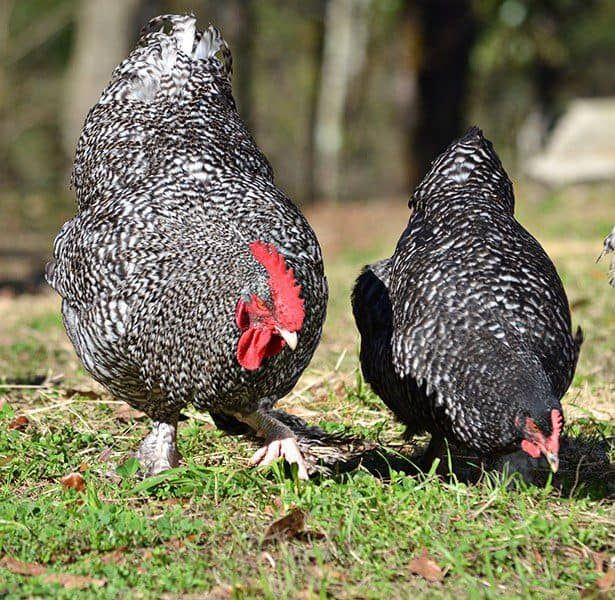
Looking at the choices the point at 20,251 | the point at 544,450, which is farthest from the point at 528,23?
the point at 544,450

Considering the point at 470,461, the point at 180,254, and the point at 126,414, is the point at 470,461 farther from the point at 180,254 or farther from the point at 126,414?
the point at 126,414

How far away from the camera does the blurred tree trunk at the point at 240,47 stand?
23109 mm

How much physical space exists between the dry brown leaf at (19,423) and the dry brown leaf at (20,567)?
1789 mm

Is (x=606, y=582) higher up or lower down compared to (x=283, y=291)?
lower down

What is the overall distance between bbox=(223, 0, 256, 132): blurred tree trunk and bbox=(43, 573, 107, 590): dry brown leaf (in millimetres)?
20000

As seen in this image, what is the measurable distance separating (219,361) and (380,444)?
1583mm

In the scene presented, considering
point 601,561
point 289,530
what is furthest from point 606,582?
point 289,530

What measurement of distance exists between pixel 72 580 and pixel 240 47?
21.0m

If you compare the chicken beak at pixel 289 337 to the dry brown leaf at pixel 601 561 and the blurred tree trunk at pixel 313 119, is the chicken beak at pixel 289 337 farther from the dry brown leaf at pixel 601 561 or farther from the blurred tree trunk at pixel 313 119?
the blurred tree trunk at pixel 313 119

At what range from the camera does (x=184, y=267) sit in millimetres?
4480

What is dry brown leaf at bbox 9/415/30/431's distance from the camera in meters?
5.52

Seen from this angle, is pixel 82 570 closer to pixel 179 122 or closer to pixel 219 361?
pixel 219 361

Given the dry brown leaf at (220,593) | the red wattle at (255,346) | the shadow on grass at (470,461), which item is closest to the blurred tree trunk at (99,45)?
the shadow on grass at (470,461)

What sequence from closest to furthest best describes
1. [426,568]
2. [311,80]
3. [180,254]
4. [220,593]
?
[220,593] → [426,568] → [180,254] → [311,80]
